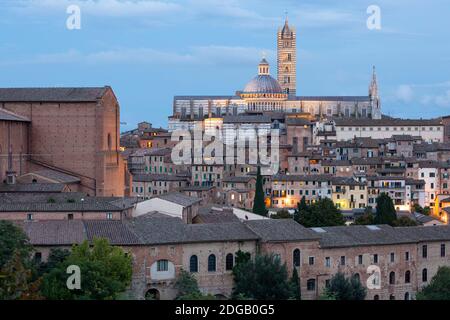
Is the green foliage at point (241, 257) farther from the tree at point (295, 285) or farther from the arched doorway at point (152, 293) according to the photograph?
the arched doorway at point (152, 293)

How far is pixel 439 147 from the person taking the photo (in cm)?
5650

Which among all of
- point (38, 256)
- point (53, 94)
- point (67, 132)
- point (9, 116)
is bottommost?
point (38, 256)

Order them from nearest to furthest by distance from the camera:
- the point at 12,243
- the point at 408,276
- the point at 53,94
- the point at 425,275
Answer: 1. the point at 12,243
2. the point at 408,276
3. the point at 425,275
4. the point at 53,94

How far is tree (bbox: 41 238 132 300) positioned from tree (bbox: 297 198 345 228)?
12.2m

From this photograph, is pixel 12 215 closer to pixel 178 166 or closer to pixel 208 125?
pixel 178 166

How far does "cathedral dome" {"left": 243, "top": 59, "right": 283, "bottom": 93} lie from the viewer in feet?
294

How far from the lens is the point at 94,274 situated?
1880cm

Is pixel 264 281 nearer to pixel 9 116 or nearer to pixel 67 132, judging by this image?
pixel 9 116

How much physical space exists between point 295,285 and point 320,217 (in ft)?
36.5

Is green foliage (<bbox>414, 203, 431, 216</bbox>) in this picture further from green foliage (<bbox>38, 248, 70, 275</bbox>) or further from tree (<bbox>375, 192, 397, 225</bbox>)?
green foliage (<bbox>38, 248, 70, 275</bbox>)

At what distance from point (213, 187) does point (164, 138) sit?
57.7ft

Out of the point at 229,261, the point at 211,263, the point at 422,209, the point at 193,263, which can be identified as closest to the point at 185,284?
the point at 193,263

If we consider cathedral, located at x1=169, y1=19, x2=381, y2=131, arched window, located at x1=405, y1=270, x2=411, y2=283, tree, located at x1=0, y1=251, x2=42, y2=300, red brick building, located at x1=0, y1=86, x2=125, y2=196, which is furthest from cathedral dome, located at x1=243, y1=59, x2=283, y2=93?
tree, located at x1=0, y1=251, x2=42, y2=300
